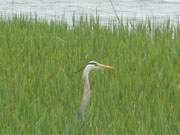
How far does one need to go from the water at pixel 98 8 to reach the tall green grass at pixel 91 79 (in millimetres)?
4160

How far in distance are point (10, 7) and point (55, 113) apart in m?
9.18

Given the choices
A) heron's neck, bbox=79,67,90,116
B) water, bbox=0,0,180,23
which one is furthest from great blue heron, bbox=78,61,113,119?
water, bbox=0,0,180,23

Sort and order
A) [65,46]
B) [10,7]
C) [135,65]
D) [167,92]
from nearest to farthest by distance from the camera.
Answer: [167,92], [135,65], [65,46], [10,7]

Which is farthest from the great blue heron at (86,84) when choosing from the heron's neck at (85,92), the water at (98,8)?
the water at (98,8)

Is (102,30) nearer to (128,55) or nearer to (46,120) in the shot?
(128,55)

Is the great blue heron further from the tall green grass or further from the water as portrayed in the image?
the water

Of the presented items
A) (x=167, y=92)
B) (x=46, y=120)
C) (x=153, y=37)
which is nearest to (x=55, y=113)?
(x=46, y=120)

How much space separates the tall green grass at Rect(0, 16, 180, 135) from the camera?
5.45 m

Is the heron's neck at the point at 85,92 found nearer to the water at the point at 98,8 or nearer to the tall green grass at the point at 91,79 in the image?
the tall green grass at the point at 91,79

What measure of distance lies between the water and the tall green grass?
4.16 meters

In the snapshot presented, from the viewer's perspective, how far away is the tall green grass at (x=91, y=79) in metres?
5.45

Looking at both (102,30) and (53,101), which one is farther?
(102,30)

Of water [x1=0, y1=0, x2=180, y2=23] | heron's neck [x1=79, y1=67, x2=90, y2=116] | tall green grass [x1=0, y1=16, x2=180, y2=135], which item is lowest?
water [x1=0, y1=0, x2=180, y2=23]

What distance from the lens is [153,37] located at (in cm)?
922
